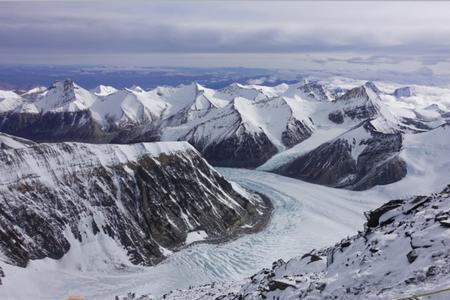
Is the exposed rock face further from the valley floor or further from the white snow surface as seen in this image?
the valley floor

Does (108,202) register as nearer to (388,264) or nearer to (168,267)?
(168,267)

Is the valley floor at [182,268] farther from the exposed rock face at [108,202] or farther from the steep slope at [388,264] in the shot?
the steep slope at [388,264]

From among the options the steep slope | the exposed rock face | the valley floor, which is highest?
the steep slope

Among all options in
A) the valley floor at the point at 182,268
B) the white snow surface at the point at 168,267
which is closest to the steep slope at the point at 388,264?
the white snow surface at the point at 168,267

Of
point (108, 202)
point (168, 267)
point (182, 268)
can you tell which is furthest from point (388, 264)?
point (108, 202)

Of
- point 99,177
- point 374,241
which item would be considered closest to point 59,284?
point 99,177

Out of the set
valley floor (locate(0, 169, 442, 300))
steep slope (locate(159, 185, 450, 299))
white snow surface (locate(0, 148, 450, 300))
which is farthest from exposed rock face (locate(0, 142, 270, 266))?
steep slope (locate(159, 185, 450, 299))

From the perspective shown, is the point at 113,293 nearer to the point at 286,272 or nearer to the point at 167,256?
the point at 167,256
